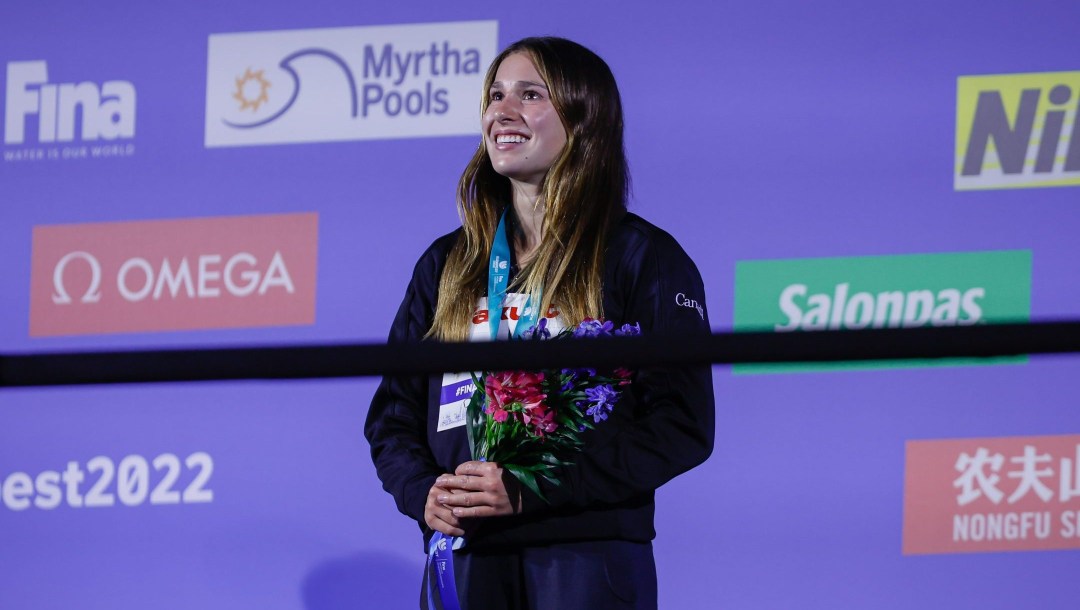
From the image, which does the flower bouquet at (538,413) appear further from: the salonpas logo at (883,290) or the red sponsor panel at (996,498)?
the red sponsor panel at (996,498)

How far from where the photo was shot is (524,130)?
1.97 m

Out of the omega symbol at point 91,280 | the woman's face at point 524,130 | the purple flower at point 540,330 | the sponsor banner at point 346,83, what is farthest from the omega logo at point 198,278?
the purple flower at point 540,330

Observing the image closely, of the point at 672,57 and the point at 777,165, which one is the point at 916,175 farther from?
the point at 672,57

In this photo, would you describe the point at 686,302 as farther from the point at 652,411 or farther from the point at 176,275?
the point at 176,275

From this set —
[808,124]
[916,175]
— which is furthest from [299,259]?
[916,175]

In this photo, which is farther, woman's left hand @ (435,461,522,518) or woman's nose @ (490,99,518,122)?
woman's nose @ (490,99,518,122)

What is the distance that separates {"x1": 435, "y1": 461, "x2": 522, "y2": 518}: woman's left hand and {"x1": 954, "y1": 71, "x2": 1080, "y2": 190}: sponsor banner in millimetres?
1399

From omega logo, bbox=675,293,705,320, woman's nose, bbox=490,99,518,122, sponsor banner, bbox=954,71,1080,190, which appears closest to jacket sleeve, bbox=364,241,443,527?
woman's nose, bbox=490,99,518,122

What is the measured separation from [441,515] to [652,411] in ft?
0.99

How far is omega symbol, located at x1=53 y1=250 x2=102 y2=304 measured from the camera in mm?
3035

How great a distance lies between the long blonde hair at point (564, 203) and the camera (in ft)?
6.05

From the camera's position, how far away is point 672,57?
9.46 ft

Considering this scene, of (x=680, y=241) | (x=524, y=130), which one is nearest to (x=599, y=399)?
(x=524, y=130)

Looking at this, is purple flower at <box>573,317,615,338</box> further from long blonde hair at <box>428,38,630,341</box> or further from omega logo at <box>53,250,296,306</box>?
omega logo at <box>53,250,296,306</box>
